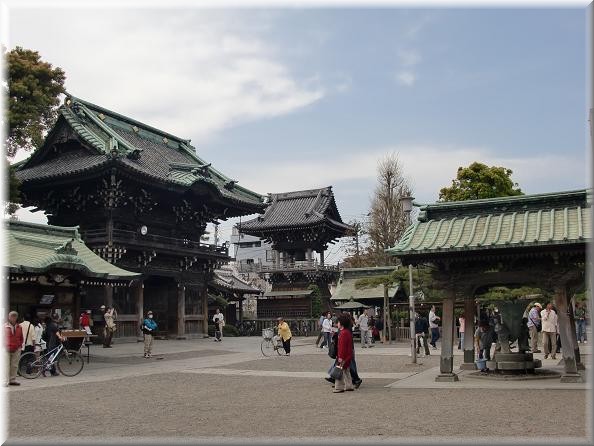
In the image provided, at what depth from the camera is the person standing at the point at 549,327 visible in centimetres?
2056

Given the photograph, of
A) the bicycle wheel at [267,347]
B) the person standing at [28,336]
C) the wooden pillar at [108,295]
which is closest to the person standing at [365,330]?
the bicycle wheel at [267,347]

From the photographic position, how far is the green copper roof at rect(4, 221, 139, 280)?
19.3m

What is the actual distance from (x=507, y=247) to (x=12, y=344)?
12392 millimetres

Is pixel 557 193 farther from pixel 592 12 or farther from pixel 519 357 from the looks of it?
Result: pixel 592 12

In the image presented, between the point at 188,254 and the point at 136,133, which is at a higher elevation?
the point at 136,133

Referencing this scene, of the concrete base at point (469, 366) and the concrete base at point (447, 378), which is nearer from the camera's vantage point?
the concrete base at point (447, 378)

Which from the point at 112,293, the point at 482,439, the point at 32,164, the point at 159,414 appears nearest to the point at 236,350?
the point at 112,293

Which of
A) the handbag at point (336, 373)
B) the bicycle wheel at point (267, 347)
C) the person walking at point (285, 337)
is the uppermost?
the handbag at point (336, 373)

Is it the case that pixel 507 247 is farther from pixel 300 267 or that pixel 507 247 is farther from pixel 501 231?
pixel 300 267

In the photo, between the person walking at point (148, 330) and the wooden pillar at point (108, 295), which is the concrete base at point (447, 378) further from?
the wooden pillar at point (108, 295)

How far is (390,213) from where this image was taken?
159 ft

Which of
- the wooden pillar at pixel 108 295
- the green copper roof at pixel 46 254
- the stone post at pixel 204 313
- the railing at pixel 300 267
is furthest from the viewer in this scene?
Answer: the railing at pixel 300 267

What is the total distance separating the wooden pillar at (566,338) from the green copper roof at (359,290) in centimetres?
2323

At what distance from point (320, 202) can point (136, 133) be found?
20204 millimetres
